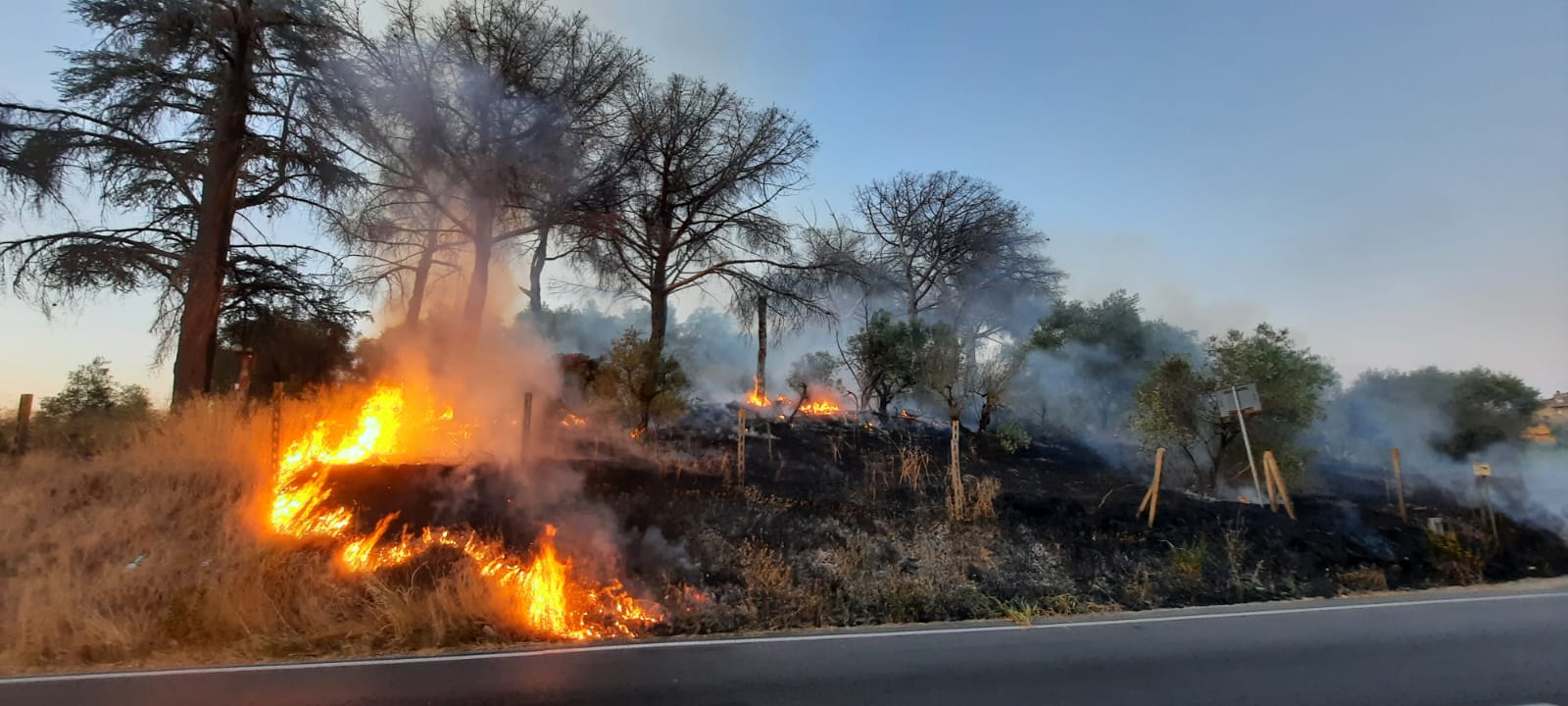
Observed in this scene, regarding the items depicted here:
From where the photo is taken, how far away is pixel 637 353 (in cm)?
1458

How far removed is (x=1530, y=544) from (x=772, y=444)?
12434 mm

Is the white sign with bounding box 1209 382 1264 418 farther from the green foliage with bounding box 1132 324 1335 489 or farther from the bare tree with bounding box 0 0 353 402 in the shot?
the bare tree with bounding box 0 0 353 402

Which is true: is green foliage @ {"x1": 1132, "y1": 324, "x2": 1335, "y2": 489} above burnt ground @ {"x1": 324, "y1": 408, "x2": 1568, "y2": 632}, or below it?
above

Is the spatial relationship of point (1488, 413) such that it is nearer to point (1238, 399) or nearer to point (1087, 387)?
point (1087, 387)

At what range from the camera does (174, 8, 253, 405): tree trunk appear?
13.1 metres

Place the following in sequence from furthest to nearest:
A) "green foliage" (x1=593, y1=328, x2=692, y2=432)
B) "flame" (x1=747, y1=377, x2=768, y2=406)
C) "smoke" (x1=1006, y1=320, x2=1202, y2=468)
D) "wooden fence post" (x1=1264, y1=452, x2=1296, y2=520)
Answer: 1. "smoke" (x1=1006, y1=320, x2=1202, y2=468)
2. "flame" (x1=747, y1=377, x2=768, y2=406)
3. "green foliage" (x1=593, y1=328, x2=692, y2=432)
4. "wooden fence post" (x1=1264, y1=452, x2=1296, y2=520)

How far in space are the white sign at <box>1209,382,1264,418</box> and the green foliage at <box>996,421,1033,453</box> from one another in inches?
187

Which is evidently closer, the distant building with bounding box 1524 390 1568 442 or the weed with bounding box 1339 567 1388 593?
the weed with bounding box 1339 567 1388 593

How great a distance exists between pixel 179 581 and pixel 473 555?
8.91 ft

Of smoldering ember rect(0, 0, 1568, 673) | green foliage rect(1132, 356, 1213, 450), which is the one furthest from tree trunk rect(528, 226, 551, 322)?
green foliage rect(1132, 356, 1213, 450)

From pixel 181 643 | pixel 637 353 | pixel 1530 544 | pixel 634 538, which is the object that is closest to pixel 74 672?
pixel 181 643

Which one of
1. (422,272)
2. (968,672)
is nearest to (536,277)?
(422,272)

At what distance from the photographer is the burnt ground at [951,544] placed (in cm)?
851

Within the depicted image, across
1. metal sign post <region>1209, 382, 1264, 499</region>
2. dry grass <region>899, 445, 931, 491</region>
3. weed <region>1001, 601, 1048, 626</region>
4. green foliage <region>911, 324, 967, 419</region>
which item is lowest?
weed <region>1001, 601, 1048, 626</region>
